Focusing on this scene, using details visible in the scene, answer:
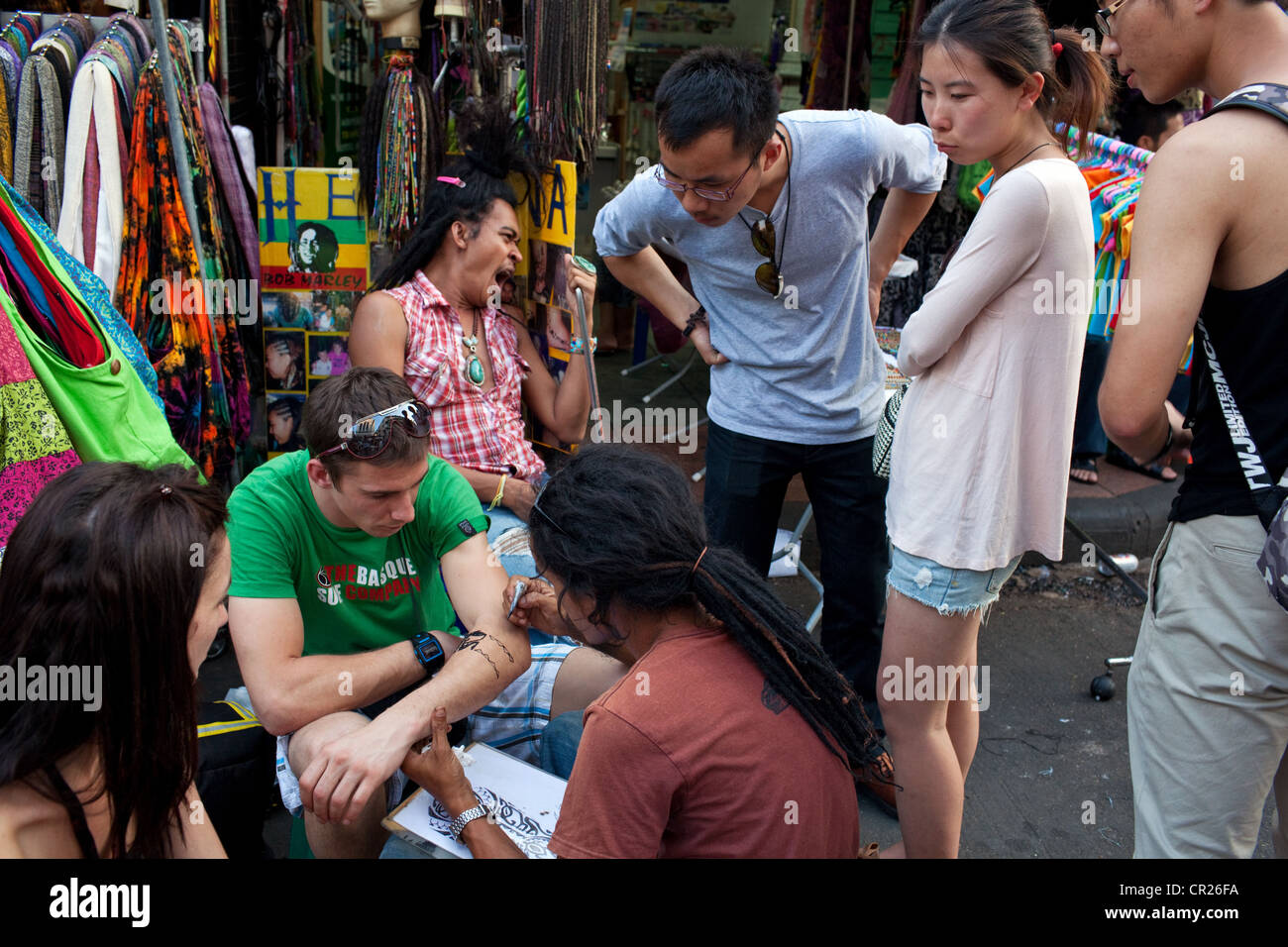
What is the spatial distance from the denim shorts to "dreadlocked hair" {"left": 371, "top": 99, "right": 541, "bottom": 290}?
185cm

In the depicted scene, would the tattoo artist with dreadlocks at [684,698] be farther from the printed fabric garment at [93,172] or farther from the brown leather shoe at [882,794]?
the printed fabric garment at [93,172]

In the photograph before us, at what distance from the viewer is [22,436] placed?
2.08m

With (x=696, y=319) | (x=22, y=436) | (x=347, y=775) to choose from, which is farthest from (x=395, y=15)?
(x=347, y=775)

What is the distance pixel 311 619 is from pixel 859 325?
157 centimetres

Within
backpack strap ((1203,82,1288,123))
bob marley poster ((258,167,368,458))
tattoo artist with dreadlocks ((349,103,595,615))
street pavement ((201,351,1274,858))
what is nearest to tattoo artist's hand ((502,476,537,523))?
tattoo artist with dreadlocks ((349,103,595,615))

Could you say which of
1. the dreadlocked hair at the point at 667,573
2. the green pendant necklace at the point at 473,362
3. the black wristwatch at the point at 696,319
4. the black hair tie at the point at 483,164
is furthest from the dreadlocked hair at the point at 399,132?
the dreadlocked hair at the point at 667,573

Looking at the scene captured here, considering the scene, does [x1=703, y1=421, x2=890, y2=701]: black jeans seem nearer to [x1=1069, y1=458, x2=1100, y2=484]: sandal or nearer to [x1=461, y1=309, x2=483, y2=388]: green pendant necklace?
[x1=461, y1=309, x2=483, y2=388]: green pendant necklace

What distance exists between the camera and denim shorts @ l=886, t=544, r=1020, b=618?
2094 millimetres

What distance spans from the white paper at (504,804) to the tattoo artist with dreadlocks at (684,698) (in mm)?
506

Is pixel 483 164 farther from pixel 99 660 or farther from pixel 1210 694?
pixel 1210 694

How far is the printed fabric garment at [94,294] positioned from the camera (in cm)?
231

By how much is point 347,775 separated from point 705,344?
1.46 metres

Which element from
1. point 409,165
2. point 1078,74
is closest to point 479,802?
point 1078,74
